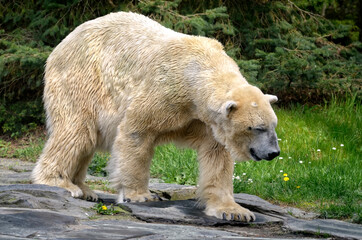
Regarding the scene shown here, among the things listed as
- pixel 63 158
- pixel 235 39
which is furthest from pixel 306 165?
pixel 235 39

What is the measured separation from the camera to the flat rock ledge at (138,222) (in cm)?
347

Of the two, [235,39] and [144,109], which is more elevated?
[235,39]

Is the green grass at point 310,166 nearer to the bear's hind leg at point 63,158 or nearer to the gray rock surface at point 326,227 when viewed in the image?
the gray rock surface at point 326,227

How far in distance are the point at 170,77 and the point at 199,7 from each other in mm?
4873

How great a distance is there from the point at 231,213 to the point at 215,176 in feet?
1.42

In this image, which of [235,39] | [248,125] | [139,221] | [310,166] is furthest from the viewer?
[235,39]

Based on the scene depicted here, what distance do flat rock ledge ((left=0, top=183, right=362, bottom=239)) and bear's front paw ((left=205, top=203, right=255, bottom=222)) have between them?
0.18 ft

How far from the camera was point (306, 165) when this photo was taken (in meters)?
6.91

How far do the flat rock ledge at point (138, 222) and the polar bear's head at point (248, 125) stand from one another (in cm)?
60

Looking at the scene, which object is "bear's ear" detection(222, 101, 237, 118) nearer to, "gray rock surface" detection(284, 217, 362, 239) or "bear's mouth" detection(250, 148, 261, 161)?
"bear's mouth" detection(250, 148, 261, 161)

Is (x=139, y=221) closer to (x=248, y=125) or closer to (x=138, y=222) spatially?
(x=138, y=222)

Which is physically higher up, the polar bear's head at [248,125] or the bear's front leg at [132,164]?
the polar bear's head at [248,125]

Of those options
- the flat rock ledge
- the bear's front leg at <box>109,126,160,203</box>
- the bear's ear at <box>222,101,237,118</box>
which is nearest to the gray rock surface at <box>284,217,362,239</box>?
the flat rock ledge

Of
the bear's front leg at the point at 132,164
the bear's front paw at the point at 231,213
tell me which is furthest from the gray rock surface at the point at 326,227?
the bear's front leg at the point at 132,164
